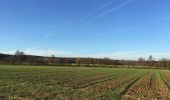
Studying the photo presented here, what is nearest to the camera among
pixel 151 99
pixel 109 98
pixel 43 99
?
pixel 43 99

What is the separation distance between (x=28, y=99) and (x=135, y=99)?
6.81 metres

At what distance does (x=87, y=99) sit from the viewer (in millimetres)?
16156

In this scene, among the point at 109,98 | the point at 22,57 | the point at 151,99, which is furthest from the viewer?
the point at 22,57

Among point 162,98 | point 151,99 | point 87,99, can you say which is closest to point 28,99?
point 87,99

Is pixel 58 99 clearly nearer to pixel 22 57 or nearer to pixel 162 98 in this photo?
pixel 162 98

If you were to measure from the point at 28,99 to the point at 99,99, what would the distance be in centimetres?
417

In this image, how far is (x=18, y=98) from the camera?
15.8 metres

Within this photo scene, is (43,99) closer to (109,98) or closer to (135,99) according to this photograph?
(109,98)

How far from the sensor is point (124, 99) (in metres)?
17.0

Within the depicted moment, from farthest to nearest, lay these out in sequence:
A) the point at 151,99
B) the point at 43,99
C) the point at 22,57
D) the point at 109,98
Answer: the point at 22,57 < the point at 151,99 < the point at 109,98 < the point at 43,99

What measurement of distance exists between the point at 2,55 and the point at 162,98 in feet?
553

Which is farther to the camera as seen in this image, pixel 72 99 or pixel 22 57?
pixel 22 57

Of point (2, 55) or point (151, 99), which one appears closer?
point (151, 99)

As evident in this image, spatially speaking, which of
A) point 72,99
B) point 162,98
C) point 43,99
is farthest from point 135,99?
point 43,99
